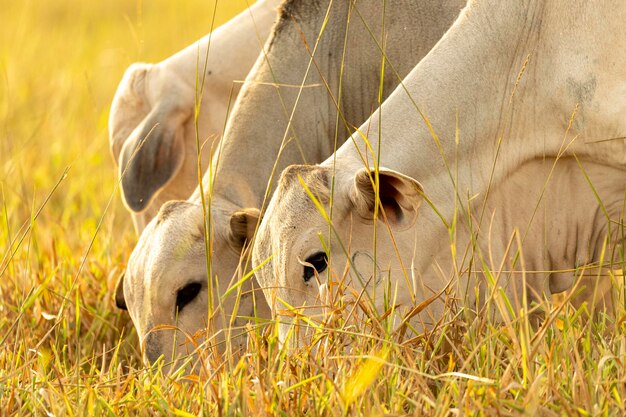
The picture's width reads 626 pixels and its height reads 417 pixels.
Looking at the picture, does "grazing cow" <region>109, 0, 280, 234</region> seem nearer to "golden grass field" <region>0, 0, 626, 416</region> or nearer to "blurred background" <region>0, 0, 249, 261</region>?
"blurred background" <region>0, 0, 249, 261</region>

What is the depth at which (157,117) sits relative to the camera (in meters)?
5.07

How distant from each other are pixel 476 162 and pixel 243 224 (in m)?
0.89

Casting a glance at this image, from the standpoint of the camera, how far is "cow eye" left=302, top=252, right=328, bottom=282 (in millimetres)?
3592

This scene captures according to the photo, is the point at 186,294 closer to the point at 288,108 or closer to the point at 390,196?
the point at 288,108

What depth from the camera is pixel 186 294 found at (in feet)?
14.0

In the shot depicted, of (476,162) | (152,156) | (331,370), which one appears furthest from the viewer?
(152,156)

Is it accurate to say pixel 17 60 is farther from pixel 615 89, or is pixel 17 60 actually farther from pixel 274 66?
pixel 615 89

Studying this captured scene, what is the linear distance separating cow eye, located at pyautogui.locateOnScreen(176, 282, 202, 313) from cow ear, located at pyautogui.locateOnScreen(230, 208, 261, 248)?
0.22 metres

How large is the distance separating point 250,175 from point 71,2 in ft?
33.2

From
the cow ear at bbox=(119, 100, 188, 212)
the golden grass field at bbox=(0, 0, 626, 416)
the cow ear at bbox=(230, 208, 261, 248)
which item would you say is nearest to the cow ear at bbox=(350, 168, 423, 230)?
the golden grass field at bbox=(0, 0, 626, 416)

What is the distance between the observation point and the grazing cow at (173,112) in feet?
16.1

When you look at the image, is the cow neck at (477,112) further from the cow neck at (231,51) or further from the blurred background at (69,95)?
the cow neck at (231,51)

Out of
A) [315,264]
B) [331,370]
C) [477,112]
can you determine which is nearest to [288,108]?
[477,112]

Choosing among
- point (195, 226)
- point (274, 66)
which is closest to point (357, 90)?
point (274, 66)
